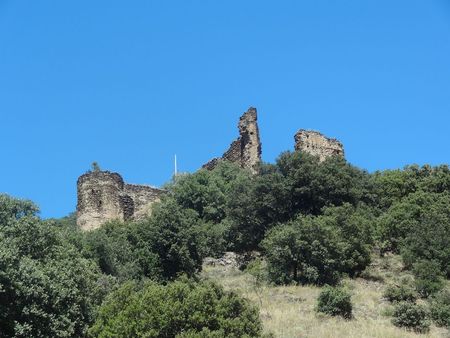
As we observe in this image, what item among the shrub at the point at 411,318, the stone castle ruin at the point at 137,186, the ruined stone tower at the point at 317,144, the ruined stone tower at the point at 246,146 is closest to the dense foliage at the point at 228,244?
the shrub at the point at 411,318

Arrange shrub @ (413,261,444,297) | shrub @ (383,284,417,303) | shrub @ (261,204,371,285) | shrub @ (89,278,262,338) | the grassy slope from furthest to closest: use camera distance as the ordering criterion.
Result: shrub @ (261,204,371,285), shrub @ (413,261,444,297), shrub @ (383,284,417,303), the grassy slope, shrub @ (89,278,262,338)

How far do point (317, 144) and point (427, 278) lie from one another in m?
19.8

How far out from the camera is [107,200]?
46094mm

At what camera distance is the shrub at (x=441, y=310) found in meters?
26.1

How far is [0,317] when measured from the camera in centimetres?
2108

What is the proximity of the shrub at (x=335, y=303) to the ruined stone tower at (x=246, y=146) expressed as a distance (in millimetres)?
23258

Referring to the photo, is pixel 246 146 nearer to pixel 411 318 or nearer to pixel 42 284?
pixel 411 318

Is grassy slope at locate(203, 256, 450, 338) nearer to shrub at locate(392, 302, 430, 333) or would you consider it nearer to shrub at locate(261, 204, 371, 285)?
shrub at locate(392, 302, 430, 333)

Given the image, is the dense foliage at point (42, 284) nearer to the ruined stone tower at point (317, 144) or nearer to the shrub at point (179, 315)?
the shrub at point (179, 315)

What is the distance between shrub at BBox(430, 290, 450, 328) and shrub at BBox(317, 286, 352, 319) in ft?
8.78

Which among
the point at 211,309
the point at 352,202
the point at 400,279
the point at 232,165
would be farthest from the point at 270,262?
the point at 232,165

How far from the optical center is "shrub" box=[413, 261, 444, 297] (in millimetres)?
29328

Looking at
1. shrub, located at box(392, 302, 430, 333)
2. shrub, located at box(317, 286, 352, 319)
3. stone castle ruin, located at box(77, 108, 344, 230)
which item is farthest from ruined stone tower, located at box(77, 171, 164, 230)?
shrub, located at box(392, 302, 430, 333)

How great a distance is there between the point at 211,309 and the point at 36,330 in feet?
15.1
